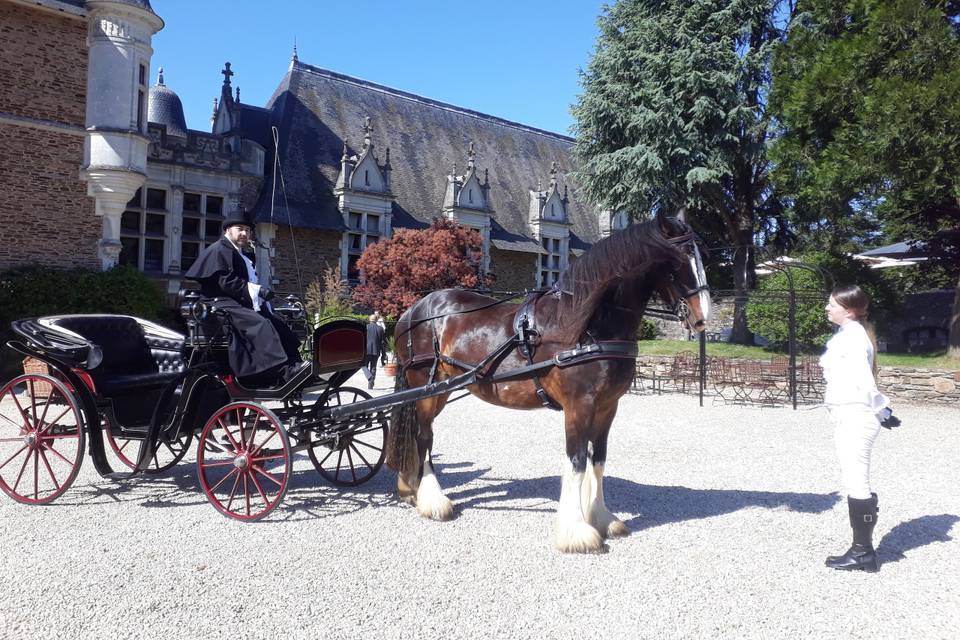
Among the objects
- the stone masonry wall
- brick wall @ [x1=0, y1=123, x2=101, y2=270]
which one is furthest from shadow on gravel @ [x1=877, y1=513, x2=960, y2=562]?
brick wall @ [x1=0, y1=123, x2=101, y2=270]

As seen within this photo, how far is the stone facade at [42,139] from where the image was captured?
14000 millimetres

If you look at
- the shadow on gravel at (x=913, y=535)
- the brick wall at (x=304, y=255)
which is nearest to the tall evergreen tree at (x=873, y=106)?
the shadow on gravel at (x=913, y=535)

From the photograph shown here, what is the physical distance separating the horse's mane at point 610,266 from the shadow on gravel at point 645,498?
5.54 ft

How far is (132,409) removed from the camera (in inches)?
219

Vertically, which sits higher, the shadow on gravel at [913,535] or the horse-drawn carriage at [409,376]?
the horse-drawn carriage at [409,376]

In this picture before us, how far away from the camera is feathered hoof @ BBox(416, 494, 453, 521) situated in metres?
5.23

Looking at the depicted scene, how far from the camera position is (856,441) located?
4.18 m

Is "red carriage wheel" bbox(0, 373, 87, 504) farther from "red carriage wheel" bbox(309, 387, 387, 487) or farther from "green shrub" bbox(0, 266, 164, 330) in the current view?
"green shrub" bbox(0, 266, 164, 330)

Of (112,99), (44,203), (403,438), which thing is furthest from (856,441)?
(44,203)

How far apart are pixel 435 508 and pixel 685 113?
58.1 feet

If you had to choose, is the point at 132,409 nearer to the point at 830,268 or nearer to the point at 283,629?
the point at 283,629

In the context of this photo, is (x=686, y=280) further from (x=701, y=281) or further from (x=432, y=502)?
(x=432, y=502)

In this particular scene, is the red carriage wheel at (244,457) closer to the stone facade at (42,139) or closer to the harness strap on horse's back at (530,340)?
the harness strap on horse's back at (530,340)

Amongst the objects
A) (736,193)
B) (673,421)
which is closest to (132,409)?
(673,421)
